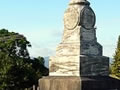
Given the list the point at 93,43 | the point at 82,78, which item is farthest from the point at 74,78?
the point at 93,43

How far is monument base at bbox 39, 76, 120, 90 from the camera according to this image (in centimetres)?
708

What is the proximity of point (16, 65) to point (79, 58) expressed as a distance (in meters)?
44.9

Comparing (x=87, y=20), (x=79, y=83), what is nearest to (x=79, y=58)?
(x=79, y=83)

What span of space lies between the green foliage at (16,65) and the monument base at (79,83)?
40.4m

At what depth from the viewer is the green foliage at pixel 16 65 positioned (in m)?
49.3

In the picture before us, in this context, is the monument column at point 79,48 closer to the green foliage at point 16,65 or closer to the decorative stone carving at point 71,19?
the decorative stone carving at point 71,19

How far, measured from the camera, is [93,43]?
24.5 feet

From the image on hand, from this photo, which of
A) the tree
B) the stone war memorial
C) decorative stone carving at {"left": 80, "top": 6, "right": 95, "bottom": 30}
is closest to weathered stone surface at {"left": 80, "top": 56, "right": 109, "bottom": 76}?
Answer: the stone war memorial

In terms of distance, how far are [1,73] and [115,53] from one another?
2315 cm

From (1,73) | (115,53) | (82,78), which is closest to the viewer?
(82,78)

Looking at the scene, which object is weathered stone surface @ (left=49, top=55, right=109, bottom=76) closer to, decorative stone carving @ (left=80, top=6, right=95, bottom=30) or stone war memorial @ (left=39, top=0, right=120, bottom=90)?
stone war memorial @ (left=39, top=0, right=120, bottom=90)

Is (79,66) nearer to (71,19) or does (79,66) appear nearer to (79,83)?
(79,83)

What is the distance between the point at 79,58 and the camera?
7199 mm

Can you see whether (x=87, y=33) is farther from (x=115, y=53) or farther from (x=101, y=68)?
(x=115, y=53)
